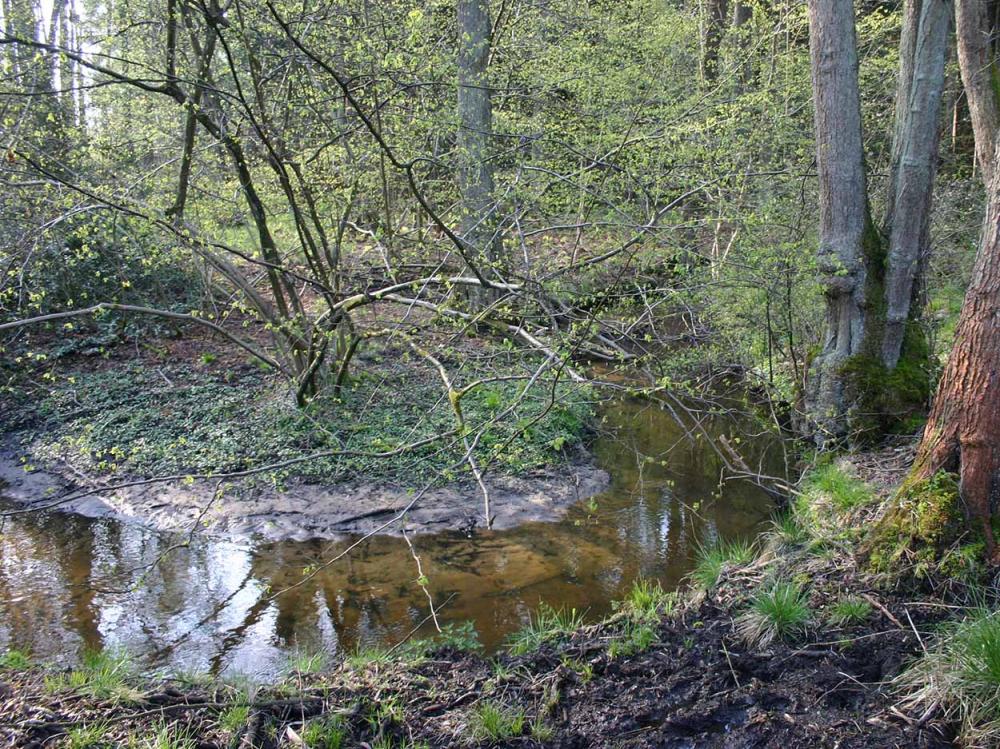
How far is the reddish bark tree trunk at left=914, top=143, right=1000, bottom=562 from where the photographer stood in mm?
3996

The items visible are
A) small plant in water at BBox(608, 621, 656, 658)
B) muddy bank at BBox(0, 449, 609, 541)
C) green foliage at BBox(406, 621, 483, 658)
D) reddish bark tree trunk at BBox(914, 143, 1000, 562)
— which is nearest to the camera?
reddish bark tree trunk at BBox(914, 143, 1000, 562)

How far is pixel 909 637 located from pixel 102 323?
11.4 m

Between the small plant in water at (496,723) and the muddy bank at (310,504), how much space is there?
3338 mm

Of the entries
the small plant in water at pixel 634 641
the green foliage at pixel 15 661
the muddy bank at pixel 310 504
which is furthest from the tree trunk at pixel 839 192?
the green foliage at pixel 15 661

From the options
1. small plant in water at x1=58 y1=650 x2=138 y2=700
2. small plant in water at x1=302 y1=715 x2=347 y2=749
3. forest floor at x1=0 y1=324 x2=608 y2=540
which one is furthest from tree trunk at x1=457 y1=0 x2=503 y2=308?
small plant in water at x1=302 y1=715 x2=347 y2=749

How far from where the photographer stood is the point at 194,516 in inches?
287

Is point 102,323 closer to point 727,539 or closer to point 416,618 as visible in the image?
point 416,618

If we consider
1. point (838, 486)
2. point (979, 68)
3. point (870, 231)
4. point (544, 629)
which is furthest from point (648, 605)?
point (979, 68)

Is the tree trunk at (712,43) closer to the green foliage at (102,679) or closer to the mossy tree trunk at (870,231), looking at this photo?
the mossy tree trunk at (870,231)

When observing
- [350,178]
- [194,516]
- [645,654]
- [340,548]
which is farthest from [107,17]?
[645,654]

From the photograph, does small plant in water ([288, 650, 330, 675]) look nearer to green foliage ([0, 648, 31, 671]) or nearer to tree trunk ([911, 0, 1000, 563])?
green foliage ([0, 648, 31, 671])

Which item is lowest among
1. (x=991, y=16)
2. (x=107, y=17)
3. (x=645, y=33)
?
(x=107, y=17)

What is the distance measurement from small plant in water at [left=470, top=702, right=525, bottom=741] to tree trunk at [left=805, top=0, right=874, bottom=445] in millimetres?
3981

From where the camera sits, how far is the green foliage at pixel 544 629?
472cm
